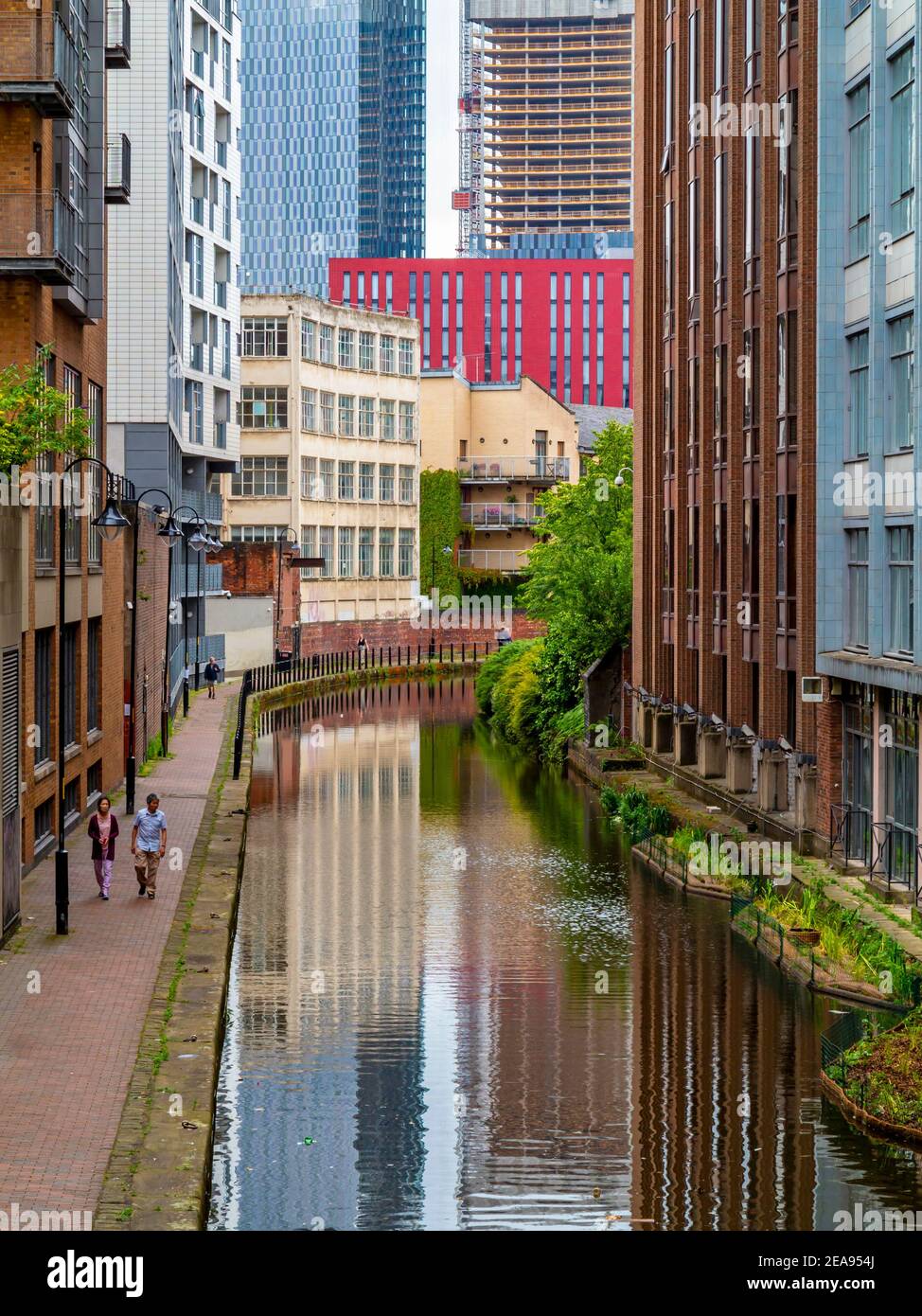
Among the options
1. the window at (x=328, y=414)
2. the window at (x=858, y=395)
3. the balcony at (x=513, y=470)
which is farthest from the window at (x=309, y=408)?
the window at (x=858, y=395)

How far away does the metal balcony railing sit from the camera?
43.4 m

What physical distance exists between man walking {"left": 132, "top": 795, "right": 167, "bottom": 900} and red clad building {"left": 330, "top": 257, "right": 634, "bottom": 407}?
15332 cm

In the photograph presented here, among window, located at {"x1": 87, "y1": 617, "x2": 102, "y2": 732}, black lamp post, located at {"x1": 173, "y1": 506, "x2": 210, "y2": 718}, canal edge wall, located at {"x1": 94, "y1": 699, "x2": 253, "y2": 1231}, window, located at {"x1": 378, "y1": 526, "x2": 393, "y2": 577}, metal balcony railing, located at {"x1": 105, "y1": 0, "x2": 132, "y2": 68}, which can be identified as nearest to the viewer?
canal edge wall, located at {"x1": 94, "y1": 699, "x2": 253, "y2": 1231}

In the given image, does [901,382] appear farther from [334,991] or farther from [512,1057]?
[512,1057]

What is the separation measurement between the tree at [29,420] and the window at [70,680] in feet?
29.1

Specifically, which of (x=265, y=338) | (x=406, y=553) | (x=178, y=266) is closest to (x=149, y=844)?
(x=178, y=266)

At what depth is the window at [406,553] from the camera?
347 ft

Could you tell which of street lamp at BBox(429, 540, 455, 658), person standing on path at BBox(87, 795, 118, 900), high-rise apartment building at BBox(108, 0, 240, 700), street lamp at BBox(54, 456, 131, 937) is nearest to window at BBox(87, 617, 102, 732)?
street lamp at BBox(54, 456, 131, 937)

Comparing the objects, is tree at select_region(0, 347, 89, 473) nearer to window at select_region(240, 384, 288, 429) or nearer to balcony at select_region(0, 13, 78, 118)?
balcony at select_region(0, 13, 78, 118)

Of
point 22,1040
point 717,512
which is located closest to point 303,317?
point 717,512

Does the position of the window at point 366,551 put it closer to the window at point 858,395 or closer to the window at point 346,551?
the window at point 346,551

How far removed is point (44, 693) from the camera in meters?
31.5

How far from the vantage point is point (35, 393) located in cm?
2489
